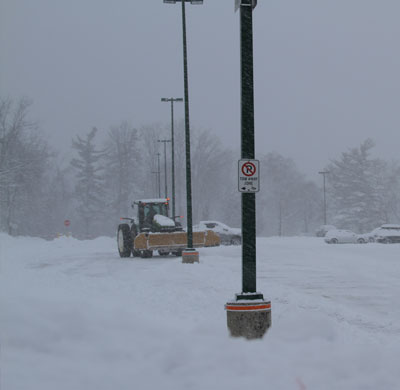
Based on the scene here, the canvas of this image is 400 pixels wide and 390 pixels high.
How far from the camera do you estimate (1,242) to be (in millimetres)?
41438

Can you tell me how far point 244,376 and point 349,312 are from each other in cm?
576

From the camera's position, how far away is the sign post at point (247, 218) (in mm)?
8068

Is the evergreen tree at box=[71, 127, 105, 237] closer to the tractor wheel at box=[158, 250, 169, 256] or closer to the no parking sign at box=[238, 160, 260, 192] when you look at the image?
the tractor wheel at box=[158, 250, 169, 256]

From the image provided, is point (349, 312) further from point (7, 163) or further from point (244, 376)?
point (7, 163)

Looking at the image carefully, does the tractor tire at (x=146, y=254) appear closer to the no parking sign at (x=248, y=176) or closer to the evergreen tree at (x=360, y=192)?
the no parking sign at (x=248, y=176)

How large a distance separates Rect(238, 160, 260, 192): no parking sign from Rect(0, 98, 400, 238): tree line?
58761mm

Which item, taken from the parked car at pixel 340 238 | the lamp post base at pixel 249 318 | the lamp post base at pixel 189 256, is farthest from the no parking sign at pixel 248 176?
the parked car at pixel 340 238

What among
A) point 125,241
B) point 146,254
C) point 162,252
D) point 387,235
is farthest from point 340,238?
point 146,254

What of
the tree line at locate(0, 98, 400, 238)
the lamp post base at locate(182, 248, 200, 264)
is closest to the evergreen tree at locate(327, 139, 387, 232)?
the tree line at locate(0, 98, 400, 238)

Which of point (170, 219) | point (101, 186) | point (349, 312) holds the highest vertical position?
point (101, 186)

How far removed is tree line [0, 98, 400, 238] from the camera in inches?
2800

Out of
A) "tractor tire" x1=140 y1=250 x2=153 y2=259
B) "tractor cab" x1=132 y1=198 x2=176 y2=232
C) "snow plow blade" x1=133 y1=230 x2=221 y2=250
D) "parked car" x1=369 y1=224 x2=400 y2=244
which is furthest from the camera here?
"parked car" x1=369 y1=224 x2=400 y2=244

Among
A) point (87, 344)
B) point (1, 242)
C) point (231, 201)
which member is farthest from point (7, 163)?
point (87, 344)

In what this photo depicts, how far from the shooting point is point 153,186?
96.1 meters
